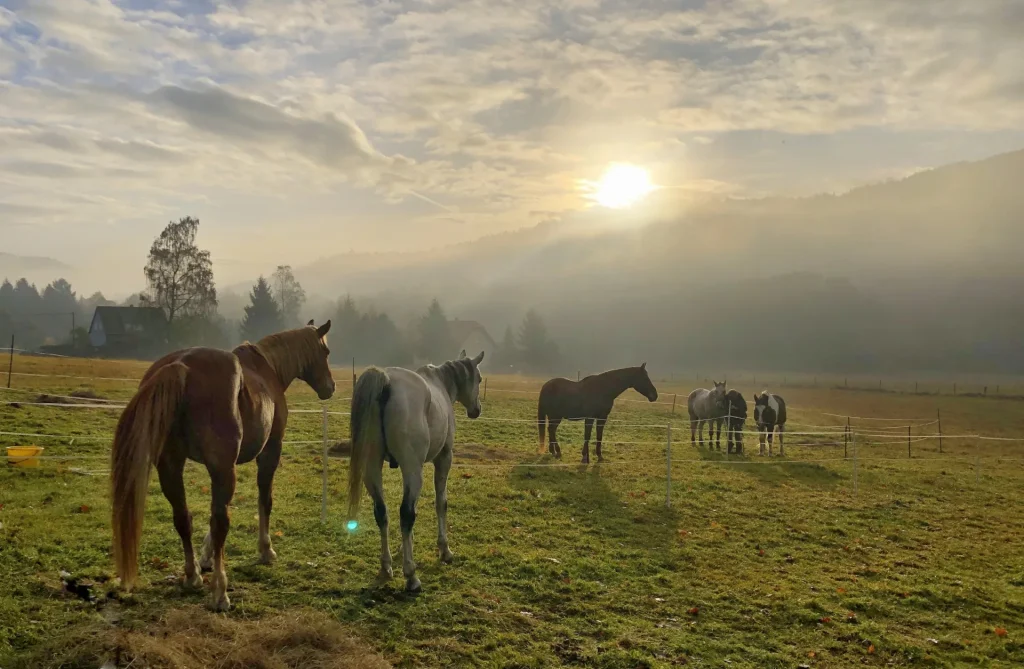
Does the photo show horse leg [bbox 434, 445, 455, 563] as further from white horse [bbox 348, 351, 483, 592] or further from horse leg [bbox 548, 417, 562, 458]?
horse leg [bbox 548, 417, 562, 458]

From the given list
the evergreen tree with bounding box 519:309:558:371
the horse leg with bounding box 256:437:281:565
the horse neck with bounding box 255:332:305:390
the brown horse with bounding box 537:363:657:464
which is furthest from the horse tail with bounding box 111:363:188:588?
the evergreen tree with bounding box 519:309:558:371

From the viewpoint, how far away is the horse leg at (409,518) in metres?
5.84

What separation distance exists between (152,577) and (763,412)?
1771 centimetres

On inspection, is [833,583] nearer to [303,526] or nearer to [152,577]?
[303,526]

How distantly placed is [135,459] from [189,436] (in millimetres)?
496

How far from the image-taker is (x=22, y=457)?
30.2 ft

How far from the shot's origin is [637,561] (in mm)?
7488

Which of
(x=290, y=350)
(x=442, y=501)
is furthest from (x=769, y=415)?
(x=290, y=350)

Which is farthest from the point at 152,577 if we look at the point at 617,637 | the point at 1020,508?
the point at 1020,508

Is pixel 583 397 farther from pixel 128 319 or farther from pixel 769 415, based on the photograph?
pixel 128 319

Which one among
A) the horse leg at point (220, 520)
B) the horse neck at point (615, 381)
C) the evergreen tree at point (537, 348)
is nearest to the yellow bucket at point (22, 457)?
the horse leg at point (220, 520)

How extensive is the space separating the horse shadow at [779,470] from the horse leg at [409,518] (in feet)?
32.3

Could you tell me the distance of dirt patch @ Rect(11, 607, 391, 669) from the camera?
3.83 metres

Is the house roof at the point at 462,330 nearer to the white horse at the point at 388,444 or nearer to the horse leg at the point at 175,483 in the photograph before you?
the white horse at the point at 388,444
